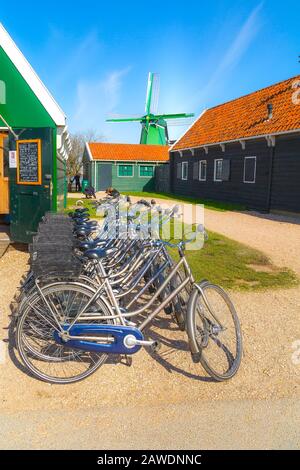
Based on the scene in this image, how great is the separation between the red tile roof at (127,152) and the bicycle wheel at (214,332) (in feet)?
84.0

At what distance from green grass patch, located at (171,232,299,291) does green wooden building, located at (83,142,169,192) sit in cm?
2110

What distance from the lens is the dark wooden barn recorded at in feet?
42.6

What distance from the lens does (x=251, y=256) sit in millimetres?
7039

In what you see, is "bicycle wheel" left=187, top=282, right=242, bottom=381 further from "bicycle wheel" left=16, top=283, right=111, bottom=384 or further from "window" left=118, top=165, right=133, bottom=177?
"window" left=118, top=165, right=133, bottom=177

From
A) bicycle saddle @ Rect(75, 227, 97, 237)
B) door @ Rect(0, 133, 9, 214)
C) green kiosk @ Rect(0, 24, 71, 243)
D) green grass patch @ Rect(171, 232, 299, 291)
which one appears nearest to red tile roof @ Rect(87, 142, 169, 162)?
door @ Rect(0, 133, 9, 214)

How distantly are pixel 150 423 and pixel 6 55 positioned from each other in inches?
277

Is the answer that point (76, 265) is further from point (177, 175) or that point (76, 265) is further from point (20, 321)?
point (177, 175)

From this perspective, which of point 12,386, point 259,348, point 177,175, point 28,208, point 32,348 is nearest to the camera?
point 12,386

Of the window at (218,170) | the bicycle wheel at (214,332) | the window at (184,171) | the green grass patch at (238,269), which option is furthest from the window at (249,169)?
the bicycle wheel at (214,332)

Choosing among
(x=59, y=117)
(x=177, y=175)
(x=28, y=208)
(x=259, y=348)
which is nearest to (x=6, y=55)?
(x=59, y=117)

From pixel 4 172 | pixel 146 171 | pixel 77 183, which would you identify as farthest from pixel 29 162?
pixel 77 183

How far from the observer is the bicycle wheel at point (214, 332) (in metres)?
2.78

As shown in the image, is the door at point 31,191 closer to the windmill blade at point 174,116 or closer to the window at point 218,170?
the window at point 218,170

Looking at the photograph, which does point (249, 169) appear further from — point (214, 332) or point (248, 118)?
point (214, 332)
